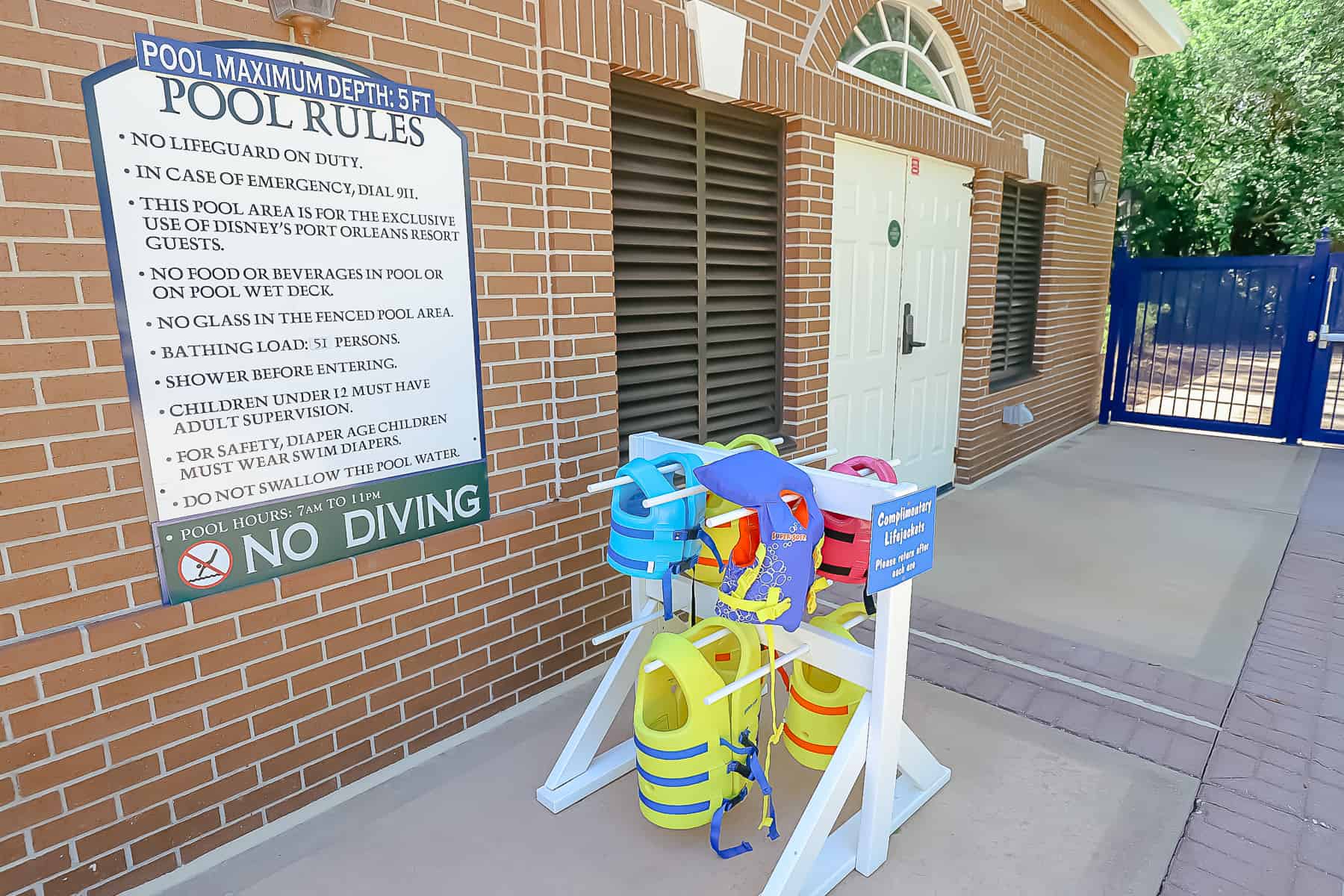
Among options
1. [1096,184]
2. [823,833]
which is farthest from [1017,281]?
[823,833]

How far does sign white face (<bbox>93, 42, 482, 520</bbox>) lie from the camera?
192cm

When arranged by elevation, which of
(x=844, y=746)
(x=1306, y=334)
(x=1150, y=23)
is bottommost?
(x=844, y=746)

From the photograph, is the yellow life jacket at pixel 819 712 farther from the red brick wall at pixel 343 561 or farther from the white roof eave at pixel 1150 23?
the white roof eave at pixel 1150 23

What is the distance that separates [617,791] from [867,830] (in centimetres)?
79

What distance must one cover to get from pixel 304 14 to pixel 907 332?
402cm

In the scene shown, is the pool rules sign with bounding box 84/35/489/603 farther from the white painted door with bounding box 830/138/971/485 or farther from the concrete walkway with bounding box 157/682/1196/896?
the white painted door with bounding box 830/138/971/485

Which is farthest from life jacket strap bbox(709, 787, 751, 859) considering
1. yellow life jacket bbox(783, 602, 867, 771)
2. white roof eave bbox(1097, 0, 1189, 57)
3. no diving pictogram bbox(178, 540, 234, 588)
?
white roof eave bbox(1097, 0, 1189, 57)

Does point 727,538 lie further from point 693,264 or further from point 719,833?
point 693,264

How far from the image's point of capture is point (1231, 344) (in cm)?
779

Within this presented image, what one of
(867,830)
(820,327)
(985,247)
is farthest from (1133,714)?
(985,247)

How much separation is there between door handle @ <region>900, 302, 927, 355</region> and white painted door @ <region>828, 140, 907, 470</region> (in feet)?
0.22

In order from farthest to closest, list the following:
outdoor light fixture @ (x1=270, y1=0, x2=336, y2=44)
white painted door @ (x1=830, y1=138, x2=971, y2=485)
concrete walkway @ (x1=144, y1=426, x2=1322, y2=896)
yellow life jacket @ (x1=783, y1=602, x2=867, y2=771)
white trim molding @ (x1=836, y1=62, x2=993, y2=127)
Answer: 1. white painted door @ (x1=830, y1=138, x2=971, y2=485)
2. white trim molding @ (x1=836, y1=62, x2=993, y2=127)
3. yellow life jacket @ (x1=783, y1=602, x2=867, y2=771)
4. concrete walkway @ (x1=144, y1=426, x2=1322, y2=896)
5. outdoor light fixture @ (x1=270, y1=0, x2=336, y2=44)

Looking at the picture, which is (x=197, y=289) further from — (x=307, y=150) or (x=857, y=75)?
(x=857, y=75)

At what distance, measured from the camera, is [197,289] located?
78.7 inches
